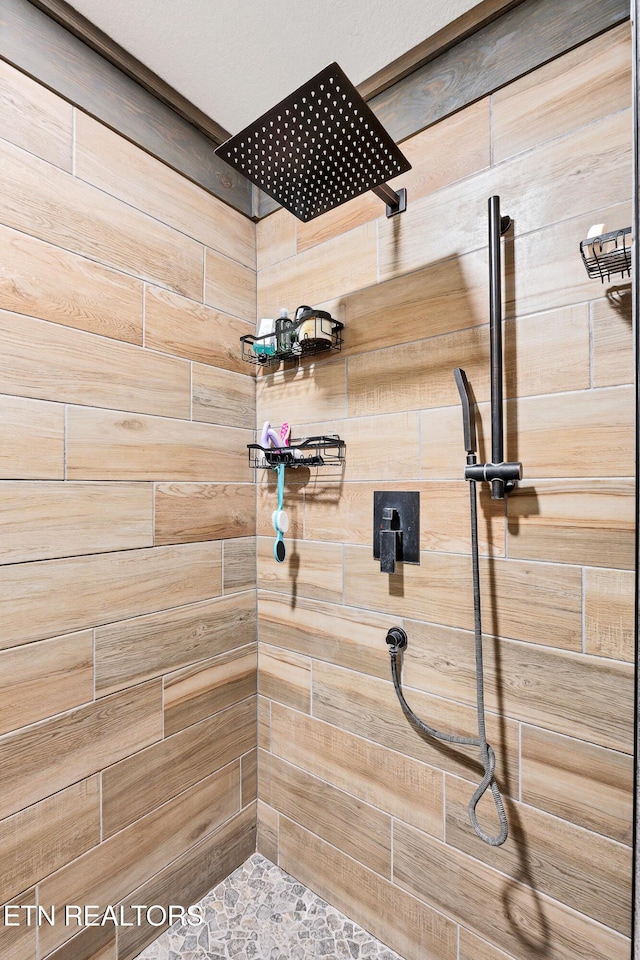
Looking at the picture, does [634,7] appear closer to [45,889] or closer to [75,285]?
[75,285]

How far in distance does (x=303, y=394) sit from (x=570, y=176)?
32.5 inches

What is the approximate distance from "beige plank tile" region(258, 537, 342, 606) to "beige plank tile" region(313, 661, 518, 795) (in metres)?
0.21

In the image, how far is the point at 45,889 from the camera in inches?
40.6

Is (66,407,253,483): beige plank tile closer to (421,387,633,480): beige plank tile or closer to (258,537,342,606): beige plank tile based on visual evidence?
(258,537,342,606): beige plank tile

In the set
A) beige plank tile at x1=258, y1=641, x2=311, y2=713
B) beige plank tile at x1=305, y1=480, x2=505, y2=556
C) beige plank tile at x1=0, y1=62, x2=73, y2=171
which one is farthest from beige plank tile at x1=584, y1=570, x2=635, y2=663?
beige plank tile at x1=0, y1=62, x2=73, y2=171

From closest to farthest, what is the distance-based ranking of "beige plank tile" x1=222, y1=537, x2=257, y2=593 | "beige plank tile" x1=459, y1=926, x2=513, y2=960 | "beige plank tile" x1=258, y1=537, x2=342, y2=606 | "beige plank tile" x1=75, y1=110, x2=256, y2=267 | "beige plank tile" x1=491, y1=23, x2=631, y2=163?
"beige plank tile" x1=491, y1=23, x2=631, y2=163 < "beige plank tile" x1=459, y1=926, x2=513, y2=960 < "beige plank tile" x1=75, y1=110, x2=256, y2=267 < "beige plank tile" x1=258, y1=537, x2=342, y2=606 < "beige plank tile" x1=222, y1=537, x2=257, y2=593

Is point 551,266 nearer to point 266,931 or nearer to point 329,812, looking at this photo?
point 329,812

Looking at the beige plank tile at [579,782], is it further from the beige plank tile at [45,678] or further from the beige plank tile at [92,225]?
the beige plank tile at [92,225]

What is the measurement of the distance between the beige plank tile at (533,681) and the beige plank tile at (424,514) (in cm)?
21

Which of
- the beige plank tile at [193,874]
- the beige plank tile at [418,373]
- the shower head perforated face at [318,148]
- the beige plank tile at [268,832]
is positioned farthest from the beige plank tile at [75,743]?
the shower head perforated face at [318,148]

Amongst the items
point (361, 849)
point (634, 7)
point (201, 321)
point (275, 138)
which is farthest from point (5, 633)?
point (634, 7)

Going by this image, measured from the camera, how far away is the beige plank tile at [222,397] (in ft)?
4.62

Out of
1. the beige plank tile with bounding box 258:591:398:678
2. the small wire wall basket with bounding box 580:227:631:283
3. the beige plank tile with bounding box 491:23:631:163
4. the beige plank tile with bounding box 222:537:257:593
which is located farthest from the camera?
the beige plank tile with bounding box 222:537:257:593

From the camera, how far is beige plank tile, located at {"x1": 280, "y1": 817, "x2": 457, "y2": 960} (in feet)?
3.74
